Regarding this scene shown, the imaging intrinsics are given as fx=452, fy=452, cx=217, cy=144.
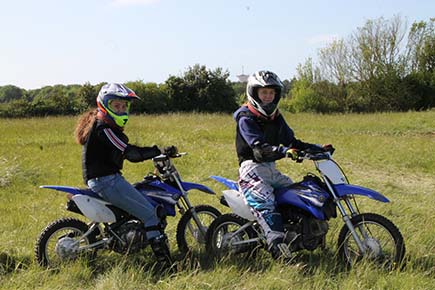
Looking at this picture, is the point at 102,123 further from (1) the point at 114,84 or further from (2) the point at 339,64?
(2) the point at 339,64

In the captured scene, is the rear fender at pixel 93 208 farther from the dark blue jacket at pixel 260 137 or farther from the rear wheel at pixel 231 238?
the dark blue jacket at pixel 260 137

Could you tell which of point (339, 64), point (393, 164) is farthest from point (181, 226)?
point (339, 64)

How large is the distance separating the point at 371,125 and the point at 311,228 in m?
17.0

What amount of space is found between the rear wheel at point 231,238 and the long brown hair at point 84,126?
1428mm

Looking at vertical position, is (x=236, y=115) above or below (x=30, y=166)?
above

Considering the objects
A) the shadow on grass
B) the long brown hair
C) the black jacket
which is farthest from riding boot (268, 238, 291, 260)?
the shadow on grass

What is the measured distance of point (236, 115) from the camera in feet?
13.6

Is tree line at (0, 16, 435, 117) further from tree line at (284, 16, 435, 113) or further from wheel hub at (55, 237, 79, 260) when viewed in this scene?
wheel hub at (55, 237, 79, 260)

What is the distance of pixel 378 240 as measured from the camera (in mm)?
3793

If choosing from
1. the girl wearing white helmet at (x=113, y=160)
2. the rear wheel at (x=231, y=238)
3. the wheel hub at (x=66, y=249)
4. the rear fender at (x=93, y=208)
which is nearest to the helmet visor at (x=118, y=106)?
the girl wearing white helmet at (x=113, y=160)

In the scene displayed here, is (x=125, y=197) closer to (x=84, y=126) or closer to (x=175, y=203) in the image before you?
(x=175, y=203)

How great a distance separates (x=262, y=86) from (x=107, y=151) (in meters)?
1.50

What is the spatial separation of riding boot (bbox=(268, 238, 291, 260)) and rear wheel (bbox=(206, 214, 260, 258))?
0.32 meters

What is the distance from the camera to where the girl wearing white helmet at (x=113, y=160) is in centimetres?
399
